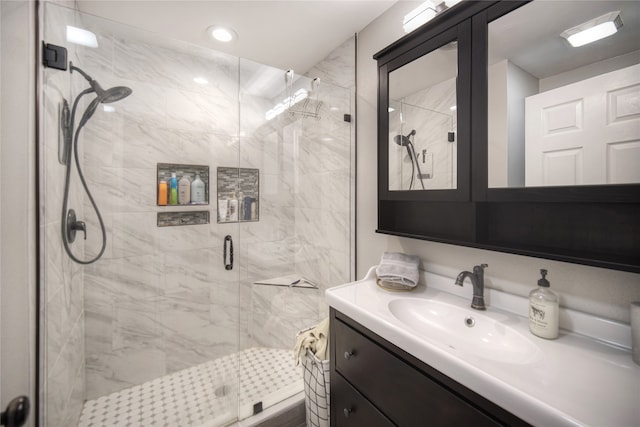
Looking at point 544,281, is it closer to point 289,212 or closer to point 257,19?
point 289,212

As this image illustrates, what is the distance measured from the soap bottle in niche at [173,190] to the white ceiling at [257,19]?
929 millimetres

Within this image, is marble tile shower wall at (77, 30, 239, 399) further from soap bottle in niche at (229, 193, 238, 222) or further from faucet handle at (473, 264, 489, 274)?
faucet handle at (473, 264, 489, 274)

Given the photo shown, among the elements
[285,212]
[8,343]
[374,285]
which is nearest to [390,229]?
[374,285]

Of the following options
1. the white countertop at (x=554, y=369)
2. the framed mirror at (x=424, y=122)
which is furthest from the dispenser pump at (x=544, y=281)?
the framed mirror at (x=424, y=122)

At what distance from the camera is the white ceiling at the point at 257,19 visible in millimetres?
1438

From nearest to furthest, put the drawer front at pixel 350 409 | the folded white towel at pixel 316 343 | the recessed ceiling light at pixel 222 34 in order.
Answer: the drawer front at pixel 350 409
the folded white towel at pixel 316 343
the recessed ceiling light at pixel 222 34

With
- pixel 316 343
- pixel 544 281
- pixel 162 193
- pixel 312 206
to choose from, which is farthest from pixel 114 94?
pixel 544 281

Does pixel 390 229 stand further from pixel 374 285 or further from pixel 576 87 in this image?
pixel 576 87

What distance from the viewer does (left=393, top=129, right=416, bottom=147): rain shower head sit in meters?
1.28

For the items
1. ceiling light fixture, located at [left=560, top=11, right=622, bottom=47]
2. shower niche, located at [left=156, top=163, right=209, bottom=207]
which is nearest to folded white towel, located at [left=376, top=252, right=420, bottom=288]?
ceiling light fixture, located at [left=560, top=11, right=622, bottom=47]

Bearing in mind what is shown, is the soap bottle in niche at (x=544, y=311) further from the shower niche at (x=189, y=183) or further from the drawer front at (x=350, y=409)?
the shower niche at (x=189, y=183)

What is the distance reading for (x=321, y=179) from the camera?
1880mm

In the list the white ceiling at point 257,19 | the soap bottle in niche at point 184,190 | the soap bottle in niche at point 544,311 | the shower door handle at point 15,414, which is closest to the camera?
the shower door handle at point 15,414

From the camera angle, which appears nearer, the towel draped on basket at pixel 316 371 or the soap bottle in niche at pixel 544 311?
the soap bottle in niche at pixel 544 311
